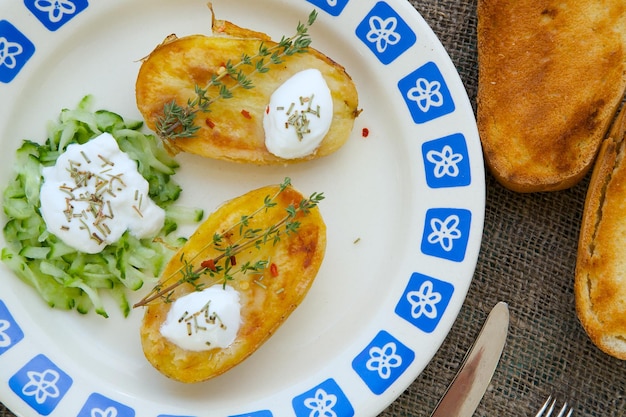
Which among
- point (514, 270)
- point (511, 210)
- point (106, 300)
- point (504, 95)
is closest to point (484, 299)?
point (514, 270)

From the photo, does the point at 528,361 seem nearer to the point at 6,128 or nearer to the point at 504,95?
the point at 504,95

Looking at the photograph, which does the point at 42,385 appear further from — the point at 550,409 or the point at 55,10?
the point at 550,409

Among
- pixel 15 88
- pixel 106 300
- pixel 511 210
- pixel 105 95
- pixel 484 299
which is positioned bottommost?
pixel 484 299

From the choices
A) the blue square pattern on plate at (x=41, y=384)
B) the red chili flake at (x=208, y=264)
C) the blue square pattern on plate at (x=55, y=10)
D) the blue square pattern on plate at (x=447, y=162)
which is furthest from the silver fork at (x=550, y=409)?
the blue square pattern on plate at (x=55, y=10)

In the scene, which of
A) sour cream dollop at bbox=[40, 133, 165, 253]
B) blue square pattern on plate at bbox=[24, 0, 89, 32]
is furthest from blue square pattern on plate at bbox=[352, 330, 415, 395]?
blue square pattern on plate at bbox=[24, 0, 89, 32]

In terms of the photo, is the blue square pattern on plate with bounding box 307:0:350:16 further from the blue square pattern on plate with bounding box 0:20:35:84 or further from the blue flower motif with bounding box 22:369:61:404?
the blue flower motif with bounding box 22:369:61:404

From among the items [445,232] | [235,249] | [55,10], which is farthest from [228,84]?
[445,232]
